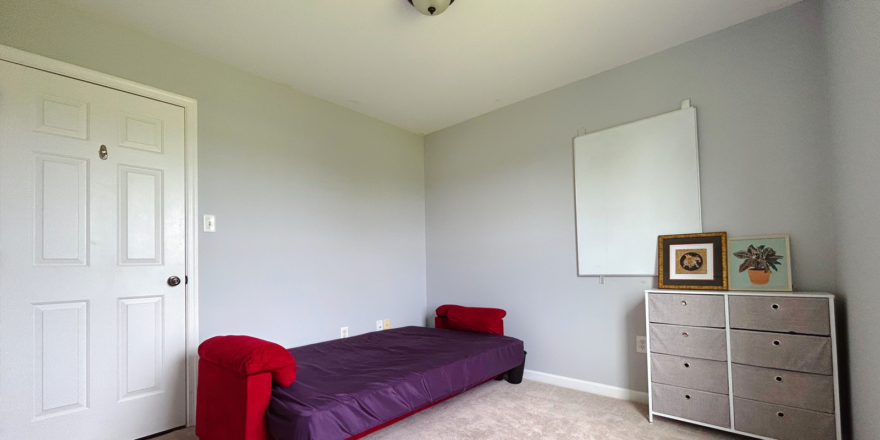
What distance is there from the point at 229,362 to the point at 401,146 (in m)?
2.88

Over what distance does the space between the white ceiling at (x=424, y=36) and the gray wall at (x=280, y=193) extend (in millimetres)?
164

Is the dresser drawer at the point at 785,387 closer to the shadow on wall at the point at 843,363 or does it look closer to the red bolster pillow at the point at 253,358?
the shadow on wall at the point at 843,363

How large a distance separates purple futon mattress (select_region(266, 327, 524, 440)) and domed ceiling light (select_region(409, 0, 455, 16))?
211 centimetres

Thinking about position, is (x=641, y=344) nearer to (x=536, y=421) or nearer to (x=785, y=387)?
(x=785, y=387)

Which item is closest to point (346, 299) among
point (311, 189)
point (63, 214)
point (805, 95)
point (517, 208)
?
point (311, 189)

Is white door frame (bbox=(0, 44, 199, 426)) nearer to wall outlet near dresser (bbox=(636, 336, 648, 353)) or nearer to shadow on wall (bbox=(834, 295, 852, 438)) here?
wall outlet near dresser (bbox=(636, 336, 648, 353))

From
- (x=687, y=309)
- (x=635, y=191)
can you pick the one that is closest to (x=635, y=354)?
(x=687, y=309)

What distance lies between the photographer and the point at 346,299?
138 inches

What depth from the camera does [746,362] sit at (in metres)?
2.11

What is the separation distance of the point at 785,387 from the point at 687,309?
0.55m

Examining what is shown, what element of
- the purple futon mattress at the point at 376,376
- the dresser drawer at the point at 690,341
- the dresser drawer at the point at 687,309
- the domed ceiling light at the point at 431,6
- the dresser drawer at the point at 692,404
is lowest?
the dresser drawer at the point at 692,404

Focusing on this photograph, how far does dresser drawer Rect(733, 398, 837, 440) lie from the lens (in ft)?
6.21

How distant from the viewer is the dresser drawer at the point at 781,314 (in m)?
1.93

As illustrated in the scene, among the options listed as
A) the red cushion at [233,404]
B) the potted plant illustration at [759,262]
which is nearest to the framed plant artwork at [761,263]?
the potted plant illustration at [759,262]
